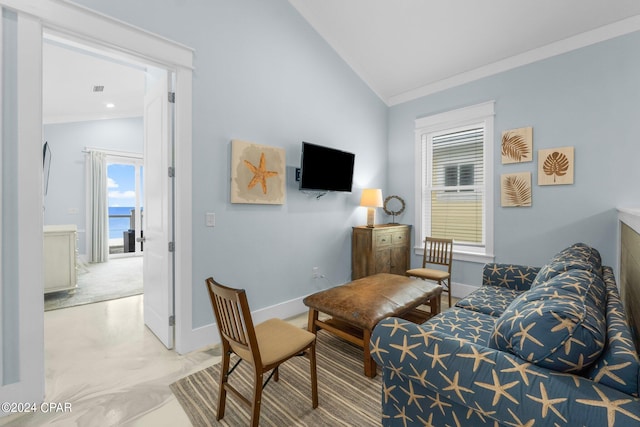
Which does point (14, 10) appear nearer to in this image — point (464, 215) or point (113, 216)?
point (464, 215)

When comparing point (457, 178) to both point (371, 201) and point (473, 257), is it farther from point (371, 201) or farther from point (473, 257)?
point (371, 201)

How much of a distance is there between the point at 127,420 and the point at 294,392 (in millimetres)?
997

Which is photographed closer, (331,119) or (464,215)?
(331,119)

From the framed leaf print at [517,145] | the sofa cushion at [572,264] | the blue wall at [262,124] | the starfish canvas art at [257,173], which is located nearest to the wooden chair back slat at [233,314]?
the blue wall at [262,124]

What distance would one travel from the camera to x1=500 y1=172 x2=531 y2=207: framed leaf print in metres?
3.27

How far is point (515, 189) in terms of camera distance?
11.0ft

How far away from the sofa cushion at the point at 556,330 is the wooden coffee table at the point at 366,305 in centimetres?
106

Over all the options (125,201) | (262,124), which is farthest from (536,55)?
(125,201)

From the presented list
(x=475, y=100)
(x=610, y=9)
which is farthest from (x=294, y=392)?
(x=610, y=9)

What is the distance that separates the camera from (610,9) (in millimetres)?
2668

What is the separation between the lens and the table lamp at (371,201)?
3.81m

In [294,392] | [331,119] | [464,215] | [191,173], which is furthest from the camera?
[464,215]

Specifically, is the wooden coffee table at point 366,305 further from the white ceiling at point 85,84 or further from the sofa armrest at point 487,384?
the white ceiling at point 85,84

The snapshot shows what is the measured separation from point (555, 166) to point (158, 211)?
13.6ft
